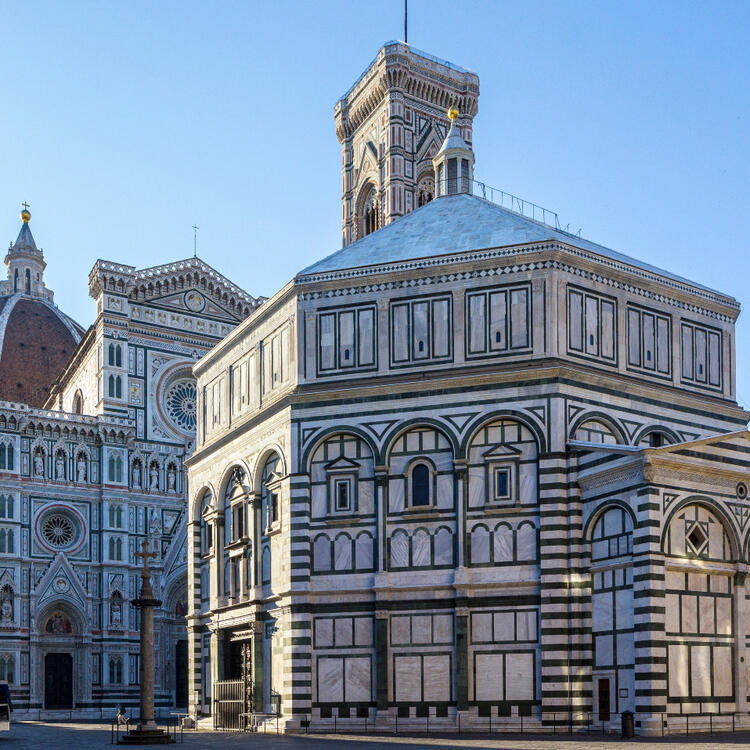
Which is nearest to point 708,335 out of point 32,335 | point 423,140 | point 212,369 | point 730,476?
point 730,476

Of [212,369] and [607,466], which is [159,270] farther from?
[607,466]

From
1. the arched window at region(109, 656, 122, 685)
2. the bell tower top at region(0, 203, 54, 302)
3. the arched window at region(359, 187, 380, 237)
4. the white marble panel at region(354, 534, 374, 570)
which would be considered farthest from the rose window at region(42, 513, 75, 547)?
the bell tower top at region(0, 203, 54, 302)

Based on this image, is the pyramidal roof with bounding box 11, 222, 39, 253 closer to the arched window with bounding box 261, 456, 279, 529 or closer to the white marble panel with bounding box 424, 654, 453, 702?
the arched window with bounding box 261, 456, 279, 529

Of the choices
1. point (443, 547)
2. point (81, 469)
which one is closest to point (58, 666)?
point (81, 469)

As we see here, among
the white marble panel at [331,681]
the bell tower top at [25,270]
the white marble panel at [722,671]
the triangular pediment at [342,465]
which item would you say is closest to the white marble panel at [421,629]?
the white marble panel at [331,681]

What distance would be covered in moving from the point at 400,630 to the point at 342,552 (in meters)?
2.82

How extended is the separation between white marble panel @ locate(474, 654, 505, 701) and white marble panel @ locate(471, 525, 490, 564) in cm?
260

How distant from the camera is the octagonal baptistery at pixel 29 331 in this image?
9775cm

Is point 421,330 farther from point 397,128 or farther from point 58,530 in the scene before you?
point 397,128

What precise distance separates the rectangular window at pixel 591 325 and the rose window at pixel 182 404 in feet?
131

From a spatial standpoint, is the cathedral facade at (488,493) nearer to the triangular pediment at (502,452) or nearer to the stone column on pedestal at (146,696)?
the triangular pediment at (502,452)

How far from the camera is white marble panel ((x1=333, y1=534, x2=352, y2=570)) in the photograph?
3419cm

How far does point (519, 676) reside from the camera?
31906 mm

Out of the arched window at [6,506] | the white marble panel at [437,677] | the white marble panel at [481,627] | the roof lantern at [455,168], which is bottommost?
the white marble panel at [437,677]
